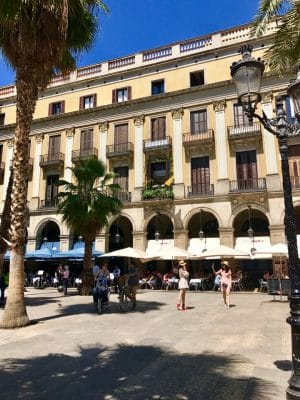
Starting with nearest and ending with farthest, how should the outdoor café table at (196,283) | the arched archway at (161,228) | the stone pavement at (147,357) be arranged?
the stone pavement at (147,357)
the outdoor café table at (196,283)
the arched archway at (161,228)

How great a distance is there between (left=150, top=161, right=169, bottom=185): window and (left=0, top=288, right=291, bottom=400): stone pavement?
53.1ft

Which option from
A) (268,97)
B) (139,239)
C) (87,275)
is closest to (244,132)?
(268,97)

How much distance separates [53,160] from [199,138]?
12.1m

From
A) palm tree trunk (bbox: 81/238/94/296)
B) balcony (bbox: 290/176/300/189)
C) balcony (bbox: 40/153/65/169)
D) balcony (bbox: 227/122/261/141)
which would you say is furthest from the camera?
balcony (bbox: 40/153/65/169)

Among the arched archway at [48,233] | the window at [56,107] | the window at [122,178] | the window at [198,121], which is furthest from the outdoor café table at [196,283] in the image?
the window at [56,107]

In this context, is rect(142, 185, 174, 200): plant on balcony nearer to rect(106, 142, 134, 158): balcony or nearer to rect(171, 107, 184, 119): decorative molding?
rect(106, 142, 134, 158): balcony

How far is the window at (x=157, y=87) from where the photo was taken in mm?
28122

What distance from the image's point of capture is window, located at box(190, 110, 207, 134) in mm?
26344

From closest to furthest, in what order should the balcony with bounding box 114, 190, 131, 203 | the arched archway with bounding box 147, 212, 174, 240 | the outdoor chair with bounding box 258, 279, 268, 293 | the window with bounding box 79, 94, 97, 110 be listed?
1. the outdoor chair with bounding box 258, 279, 268, 293
2. the balcony with bounding box 114, 190, 131, 203
3. the arched archway with bounding box 147, 212, 174, 240
4. the window with bounding box 79, 94, 97, 110

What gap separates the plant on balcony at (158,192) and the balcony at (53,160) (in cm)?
797

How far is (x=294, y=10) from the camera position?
952 cm

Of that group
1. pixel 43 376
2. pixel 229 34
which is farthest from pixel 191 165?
pixel 43 376

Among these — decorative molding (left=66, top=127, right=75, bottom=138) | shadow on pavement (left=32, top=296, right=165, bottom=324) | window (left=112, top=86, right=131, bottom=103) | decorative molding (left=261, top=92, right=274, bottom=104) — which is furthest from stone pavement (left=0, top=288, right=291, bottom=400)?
window (left=112, top=86, right=131, bottom=103)

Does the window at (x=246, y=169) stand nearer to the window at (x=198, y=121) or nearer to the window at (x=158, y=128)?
the window at (x=198, y=121)
